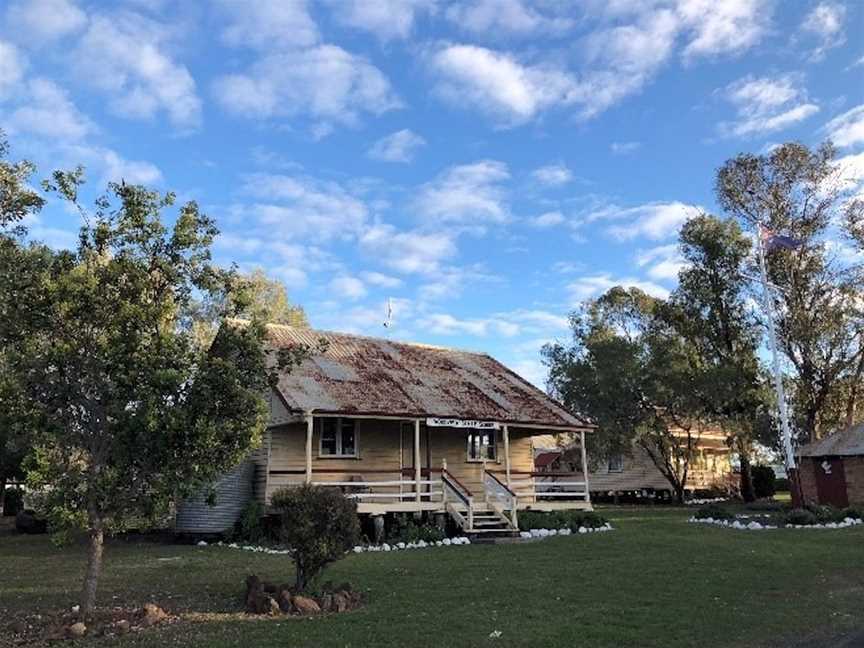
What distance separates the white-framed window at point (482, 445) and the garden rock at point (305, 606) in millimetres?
16597

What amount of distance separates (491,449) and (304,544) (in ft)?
56.2

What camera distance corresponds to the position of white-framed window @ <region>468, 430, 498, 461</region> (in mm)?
26047

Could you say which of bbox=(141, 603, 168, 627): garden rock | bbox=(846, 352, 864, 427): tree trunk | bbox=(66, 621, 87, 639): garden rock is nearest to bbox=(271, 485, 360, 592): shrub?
bbox=(141, 603, 168, 627): garden rock

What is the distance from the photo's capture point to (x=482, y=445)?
26438mm

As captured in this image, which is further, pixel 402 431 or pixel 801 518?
pixel 402 431

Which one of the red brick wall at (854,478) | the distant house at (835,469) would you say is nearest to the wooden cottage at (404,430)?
the distant house at (835,469)

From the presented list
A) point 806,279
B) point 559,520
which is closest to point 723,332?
point 806,279

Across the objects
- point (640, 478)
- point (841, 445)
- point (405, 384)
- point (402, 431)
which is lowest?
point (640, 478)

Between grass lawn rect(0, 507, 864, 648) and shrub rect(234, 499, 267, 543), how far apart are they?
180cm

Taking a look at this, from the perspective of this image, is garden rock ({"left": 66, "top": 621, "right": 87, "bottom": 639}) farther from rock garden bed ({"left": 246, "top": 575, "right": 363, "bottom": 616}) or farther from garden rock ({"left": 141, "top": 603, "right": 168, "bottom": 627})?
rock garden bed ({"left": 246, "top": 575, "right": 363, "bottom": 616})

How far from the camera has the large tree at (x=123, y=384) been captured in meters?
8.61

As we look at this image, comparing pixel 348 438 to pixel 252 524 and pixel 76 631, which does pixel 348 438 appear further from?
pixel 76 631

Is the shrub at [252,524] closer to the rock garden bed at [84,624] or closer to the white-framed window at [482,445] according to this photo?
the white-framed window at [482,445]

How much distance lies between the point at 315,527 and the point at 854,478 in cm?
2664
